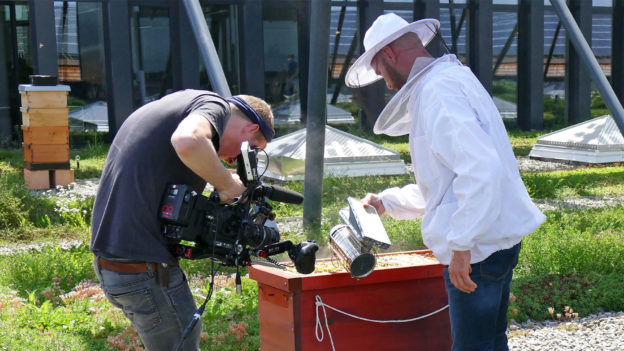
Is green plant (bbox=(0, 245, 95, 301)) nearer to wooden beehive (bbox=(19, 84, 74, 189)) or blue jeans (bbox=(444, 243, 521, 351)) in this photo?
blue jeans (bbox=(444, 243, 521, 351))

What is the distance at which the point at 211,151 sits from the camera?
111 inches

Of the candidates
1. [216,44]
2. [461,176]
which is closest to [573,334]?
[461,176]

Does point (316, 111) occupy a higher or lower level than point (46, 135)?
higher

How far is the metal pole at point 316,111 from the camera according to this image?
764 cm

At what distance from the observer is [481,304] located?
10.3 feet

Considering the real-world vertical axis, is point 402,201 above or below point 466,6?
below

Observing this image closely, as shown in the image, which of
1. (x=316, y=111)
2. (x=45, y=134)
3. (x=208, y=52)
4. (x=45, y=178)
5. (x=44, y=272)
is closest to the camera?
(x=44, y=272)

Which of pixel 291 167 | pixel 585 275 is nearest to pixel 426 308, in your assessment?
pixel 585 275

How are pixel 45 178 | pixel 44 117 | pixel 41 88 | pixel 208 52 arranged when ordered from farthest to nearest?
1. pixel 45 178
2. pixel 44 117
3. pixel 41 88
4. pixel 208 52

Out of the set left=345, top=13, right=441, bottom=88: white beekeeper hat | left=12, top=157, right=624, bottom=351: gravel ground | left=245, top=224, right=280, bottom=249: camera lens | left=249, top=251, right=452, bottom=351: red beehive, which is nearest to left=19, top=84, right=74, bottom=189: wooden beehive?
left=12, top=157, right=624, bottom=351: gravel ground

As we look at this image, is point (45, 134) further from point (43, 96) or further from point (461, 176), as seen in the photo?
point (461, 176)

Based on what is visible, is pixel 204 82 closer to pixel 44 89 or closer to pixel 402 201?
pixel 44 89

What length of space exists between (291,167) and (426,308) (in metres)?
7.96

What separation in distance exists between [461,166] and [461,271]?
0.43 metres
